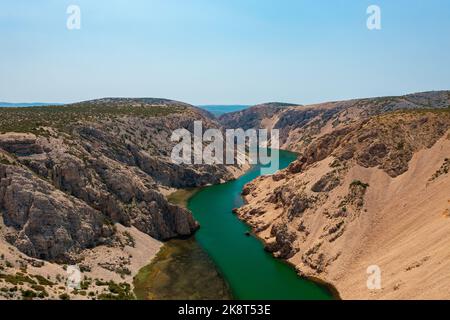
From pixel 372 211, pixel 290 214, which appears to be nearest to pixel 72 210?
pixel 290 214

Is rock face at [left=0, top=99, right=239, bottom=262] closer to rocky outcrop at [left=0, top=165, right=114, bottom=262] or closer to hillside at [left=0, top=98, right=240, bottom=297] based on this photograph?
rocky outcrop at [left=0, top=165, right=114, bottom=262]

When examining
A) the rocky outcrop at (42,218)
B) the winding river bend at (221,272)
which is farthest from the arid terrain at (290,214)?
the winding river bend at (221,272)

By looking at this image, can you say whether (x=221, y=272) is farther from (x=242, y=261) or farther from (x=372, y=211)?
(x=372, y=211)

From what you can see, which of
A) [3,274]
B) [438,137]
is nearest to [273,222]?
[438,137]

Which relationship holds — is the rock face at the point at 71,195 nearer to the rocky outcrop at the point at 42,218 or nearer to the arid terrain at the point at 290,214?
the rocky outcrop at the point at 42,218

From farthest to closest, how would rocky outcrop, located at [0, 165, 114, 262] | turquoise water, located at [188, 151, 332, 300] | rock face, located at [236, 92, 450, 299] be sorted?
rocky outcrop, located at [0, 165, 114, 262]
turquoise water, located at [188, 151, 332, 300]
rock face, located at [236, 92, 450, 299]

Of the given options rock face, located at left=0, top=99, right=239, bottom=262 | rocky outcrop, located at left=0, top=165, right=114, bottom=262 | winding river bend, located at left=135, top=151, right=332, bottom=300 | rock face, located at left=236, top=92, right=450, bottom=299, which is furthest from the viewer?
rock face, located at left=0, top=99, right=239, bottom=262

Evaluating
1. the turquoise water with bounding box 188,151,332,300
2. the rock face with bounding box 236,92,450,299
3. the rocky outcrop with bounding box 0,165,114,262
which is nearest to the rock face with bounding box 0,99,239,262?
the rocky outcrop with bounding box 0,165,114,262

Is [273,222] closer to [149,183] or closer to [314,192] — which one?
[314,192]
